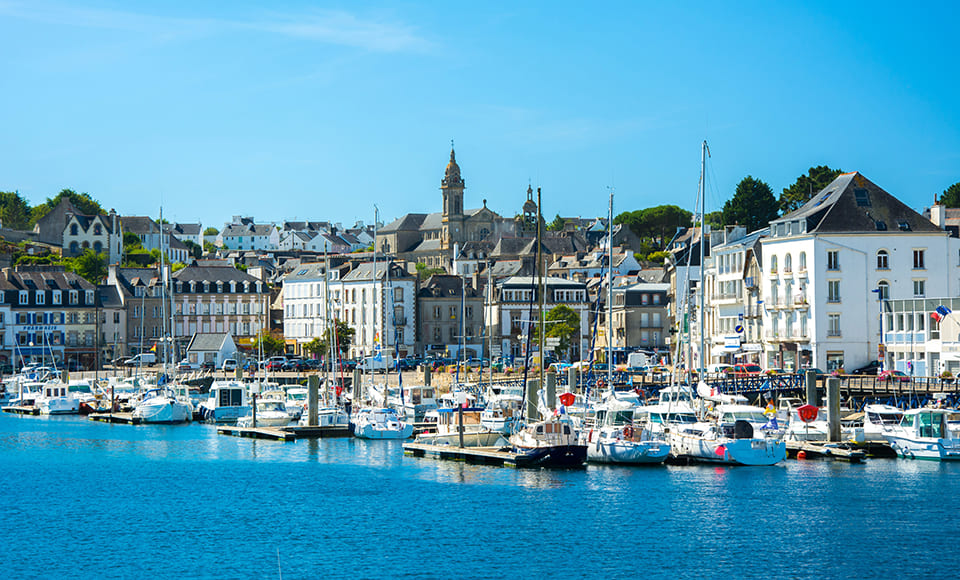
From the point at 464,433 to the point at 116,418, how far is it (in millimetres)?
35537

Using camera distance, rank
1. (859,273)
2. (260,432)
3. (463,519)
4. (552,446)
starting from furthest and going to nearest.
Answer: (859,273), (260,432), (552,446), (463,519)

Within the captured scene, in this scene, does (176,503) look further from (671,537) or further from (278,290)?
(278,290)

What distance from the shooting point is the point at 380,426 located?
69125 mm

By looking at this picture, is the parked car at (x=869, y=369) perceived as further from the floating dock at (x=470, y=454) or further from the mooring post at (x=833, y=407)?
the floating dock at (x=470, y=454)

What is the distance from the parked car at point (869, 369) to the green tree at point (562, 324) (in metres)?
41.3

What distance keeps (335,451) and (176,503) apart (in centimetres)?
1605

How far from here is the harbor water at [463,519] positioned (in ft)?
127

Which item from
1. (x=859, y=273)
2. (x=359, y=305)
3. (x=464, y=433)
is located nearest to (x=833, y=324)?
(x=859, y=273)

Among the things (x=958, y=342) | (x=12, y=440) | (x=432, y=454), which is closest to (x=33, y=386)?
(x=12, y=440)

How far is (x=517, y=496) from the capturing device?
50.0 meters

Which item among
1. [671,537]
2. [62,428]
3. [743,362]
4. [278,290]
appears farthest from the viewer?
[278,290]

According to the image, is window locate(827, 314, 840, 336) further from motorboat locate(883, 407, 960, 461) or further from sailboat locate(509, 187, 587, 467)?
sailboat locate(509, 187, 587, 467)

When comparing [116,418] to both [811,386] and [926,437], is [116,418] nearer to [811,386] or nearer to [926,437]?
[811,386]

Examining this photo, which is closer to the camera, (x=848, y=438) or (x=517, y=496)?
(x=517, y=496)
